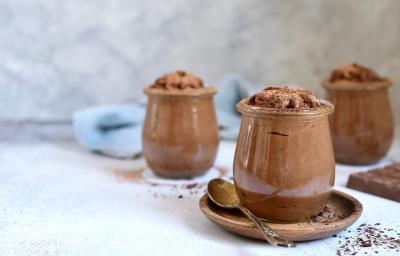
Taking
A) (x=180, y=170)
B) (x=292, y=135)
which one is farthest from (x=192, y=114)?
(x=292, y=135)

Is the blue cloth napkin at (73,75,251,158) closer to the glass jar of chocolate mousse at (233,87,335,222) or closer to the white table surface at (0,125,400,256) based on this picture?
the white table surface at (0,125,400,256)

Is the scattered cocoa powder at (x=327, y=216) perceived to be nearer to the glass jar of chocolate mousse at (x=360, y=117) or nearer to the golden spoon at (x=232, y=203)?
the golden spoon at (x=232, y=203)

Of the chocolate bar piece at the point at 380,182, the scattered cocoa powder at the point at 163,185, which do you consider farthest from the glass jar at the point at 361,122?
the scattered cocoa powder at the point at 163,185

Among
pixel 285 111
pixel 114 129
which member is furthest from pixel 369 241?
pixel 114 129

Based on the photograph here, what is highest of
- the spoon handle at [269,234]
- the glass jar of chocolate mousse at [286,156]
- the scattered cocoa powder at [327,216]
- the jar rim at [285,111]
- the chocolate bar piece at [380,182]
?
the jar rim at [285,111]

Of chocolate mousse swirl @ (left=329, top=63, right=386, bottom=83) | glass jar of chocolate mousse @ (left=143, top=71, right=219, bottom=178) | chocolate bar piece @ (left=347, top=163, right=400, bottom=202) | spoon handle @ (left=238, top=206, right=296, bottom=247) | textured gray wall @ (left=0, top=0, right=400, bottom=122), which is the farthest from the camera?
textured gray wall @ (left=0, top=0, right=400, bottom=122)

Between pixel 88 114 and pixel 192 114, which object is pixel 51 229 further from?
pixel 88 114

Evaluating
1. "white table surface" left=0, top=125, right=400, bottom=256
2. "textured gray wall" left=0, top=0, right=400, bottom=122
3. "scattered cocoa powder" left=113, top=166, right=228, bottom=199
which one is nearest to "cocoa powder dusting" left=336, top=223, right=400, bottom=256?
"white table surface" left=0, top=125, right=400, bottom=256
